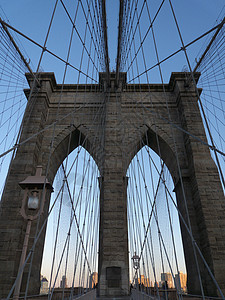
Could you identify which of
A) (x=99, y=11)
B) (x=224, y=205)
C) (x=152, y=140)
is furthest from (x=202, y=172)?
(x=99, y=11)

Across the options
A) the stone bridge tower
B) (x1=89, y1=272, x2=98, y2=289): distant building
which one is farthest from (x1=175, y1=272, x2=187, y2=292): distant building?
(x1=89, y1=272, x2=98, y2=289): distant building

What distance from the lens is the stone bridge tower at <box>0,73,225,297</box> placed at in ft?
24.1

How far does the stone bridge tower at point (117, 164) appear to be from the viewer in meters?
7.35

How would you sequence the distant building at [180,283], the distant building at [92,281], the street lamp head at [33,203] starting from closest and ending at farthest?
the street lamp head at [33,203]
the distant building at [180,283]
the distant building at [92,281]

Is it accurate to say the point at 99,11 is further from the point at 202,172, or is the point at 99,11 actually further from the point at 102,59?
the point at 202,172

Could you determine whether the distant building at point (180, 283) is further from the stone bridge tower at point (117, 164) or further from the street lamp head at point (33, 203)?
the street lamp head at point (33, 203)

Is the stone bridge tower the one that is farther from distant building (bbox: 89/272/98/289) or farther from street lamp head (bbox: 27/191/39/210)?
street lamp head (bbox: 27/191/39/210)

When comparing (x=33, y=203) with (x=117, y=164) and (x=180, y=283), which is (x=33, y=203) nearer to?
(x=180, y=283)

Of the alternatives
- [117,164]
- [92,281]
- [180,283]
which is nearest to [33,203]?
[180,283]

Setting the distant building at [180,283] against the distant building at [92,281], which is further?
the distant building at [92,281]

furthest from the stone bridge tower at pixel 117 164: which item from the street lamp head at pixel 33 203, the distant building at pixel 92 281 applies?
the street lamp head at pixel 33 203

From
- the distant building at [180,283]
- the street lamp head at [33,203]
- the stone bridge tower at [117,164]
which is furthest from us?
the stone bridge tower at [117,164]

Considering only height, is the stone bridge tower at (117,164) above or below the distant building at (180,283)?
above

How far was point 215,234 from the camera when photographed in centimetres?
750
